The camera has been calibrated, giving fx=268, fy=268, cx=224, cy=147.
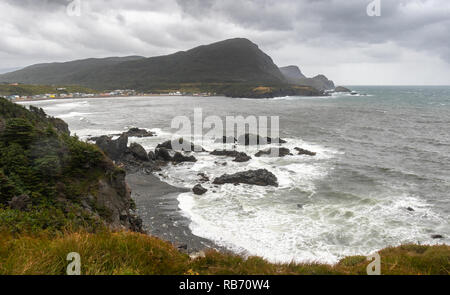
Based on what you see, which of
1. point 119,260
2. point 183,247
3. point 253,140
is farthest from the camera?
point 253,140

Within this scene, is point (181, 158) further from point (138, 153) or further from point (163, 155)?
point (138, 153)

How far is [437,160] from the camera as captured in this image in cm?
3025

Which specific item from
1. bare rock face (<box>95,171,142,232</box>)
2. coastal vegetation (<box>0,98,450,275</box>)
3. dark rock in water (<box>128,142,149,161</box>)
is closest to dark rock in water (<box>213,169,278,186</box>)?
dark rock in water (<box>128,142,149,161</box>)

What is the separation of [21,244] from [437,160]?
123ft

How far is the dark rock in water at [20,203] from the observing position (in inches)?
322

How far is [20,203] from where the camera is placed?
837cm

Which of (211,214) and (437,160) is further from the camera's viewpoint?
(437,160)

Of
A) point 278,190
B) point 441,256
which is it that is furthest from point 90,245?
point 278,190

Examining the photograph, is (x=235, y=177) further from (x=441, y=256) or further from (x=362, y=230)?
(x=441, y=256)

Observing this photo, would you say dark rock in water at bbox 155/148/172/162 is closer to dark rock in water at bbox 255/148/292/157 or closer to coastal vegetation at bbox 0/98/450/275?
dark rock in water at bbox 255/148/292/157

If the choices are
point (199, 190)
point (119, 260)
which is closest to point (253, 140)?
point (199, 190)

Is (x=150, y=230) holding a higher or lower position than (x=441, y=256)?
lower

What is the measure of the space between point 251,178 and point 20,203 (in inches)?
668

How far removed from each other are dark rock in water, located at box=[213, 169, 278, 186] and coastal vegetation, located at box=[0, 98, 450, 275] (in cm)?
1081
